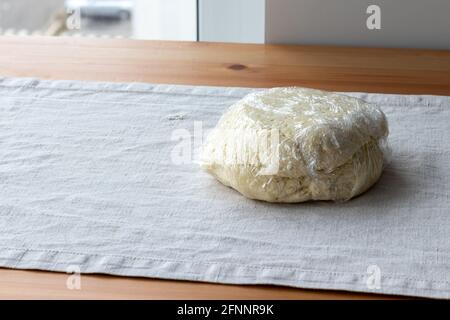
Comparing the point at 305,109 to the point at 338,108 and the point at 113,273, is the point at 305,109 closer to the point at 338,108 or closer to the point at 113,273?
the point at 338,108

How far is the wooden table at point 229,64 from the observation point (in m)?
1.35

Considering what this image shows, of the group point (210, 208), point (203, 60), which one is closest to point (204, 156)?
point (210, 208)

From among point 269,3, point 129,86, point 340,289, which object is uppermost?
point 269,3

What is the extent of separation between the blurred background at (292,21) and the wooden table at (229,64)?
2 cm

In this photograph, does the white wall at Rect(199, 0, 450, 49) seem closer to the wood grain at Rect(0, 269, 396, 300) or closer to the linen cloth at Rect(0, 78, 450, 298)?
the linen cloth at Rect(0, 78, 450, 298)

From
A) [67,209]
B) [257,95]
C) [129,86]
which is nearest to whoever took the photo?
[67,209]

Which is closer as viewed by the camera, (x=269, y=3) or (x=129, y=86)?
(x=129, y=86)

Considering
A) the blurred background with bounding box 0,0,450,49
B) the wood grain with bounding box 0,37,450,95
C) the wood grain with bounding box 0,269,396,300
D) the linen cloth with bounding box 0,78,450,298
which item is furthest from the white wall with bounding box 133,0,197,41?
the wood grain with bounding box 0,269,396,300

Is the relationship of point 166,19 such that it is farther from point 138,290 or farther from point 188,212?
point 138,290

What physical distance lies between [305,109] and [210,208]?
0.58 ft

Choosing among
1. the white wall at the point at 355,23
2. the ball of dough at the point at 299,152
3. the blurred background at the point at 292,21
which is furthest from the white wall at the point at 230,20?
the ball of dough at the point at 299,152

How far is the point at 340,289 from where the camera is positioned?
836 mm

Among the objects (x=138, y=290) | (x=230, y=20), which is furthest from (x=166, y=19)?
(x=138, y=290)

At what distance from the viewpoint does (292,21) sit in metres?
1.47
